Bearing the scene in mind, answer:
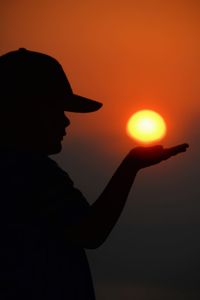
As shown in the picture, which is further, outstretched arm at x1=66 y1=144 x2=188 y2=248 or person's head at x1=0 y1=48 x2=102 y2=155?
person's head at x1=0 y1=48 x2=102 y2=155

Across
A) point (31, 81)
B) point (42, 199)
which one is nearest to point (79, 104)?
point (31, 81)

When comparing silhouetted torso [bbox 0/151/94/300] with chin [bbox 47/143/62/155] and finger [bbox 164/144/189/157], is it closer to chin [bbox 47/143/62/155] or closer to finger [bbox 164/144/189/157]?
chin [bbox 47/143/62/155]

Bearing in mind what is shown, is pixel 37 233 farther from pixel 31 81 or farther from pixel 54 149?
pixel 31 81

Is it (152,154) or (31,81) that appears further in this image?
(31,81)

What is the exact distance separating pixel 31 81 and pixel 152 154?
35 cm

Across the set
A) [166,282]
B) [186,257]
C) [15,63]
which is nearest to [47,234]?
[15,63]

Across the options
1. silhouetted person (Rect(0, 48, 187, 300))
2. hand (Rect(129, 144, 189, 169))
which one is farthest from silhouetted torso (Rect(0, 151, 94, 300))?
hand (Rect(129, 144, 189, 169))

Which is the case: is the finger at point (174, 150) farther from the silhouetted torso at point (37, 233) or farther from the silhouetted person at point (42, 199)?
the silhouetted torso at point (37, 233)

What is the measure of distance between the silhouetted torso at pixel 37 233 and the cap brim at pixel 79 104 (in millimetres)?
200

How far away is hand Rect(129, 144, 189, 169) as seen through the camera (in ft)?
3.45

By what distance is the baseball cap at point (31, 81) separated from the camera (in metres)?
1.23

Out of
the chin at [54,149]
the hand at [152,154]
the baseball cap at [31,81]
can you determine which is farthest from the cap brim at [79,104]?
the hand at [152,154]

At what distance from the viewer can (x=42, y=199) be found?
3.62ft

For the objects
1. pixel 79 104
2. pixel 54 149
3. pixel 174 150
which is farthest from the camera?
pixel 79 104
